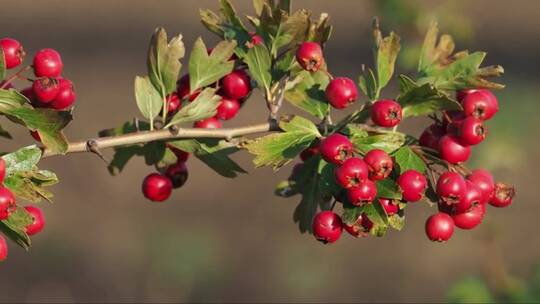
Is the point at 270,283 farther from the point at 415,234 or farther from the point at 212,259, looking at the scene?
the point at 415,234

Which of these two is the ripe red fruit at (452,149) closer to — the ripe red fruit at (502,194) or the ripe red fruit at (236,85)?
the ripe red fruit at (502,194)

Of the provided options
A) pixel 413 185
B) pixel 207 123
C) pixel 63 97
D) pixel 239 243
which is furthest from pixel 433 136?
pixel 239 243

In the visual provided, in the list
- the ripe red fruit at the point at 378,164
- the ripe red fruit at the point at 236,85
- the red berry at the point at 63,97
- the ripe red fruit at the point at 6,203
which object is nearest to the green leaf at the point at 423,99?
the ripe red fruit at the point at 378,164

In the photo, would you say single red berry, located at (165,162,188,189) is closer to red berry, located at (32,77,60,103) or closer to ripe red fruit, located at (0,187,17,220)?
red berry, located at (32,77,60,103)

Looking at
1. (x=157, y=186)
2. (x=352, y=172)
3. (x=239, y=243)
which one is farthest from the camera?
(x=239, y=243)

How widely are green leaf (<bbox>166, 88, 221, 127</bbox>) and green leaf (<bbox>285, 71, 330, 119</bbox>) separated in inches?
5.0

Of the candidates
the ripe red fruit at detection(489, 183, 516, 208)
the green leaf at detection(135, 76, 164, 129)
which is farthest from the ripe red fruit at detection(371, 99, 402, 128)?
the green leaf at detection(135, 76, 164, 129)

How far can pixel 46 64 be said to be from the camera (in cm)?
162

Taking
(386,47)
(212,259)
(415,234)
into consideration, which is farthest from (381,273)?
(386,47)

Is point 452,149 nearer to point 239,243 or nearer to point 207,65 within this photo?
point 207,65

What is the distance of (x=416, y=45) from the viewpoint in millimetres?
3930

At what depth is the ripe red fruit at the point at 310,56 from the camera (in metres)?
1.61

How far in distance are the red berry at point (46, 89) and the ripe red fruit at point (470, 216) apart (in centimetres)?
67

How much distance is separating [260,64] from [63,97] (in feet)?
1.07
